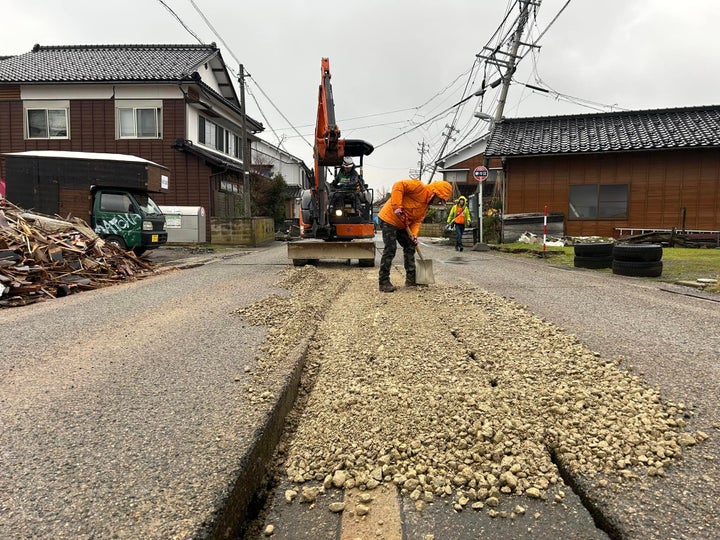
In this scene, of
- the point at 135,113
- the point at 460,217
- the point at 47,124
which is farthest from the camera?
the point at 47,124

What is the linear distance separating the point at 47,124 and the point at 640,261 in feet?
71.8

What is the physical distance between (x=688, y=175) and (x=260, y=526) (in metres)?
17.9

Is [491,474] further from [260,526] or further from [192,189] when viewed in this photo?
[192,189]

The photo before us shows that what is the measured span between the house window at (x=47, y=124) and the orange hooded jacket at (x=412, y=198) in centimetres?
1858

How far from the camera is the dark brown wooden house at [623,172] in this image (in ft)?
50.3

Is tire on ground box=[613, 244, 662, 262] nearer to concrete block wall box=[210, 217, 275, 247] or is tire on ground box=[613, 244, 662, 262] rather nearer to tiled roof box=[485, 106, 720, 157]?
tiled roof box=[485, 106, 720, 157]

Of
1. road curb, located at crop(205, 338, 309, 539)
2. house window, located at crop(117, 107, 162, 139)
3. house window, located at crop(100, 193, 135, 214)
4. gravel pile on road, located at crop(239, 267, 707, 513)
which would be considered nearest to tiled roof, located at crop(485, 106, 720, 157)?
house window, located at crop(100, 193, 135, 214)

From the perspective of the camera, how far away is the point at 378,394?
9.18ft

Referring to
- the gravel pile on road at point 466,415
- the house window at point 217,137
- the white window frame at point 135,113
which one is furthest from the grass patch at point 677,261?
the white window frame at point 135,113

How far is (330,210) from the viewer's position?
998cm

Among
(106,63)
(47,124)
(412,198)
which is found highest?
(106,63)

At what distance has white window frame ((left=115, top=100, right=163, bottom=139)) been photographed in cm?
1911

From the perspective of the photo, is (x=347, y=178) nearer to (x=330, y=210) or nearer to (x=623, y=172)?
(x=330, y=210)

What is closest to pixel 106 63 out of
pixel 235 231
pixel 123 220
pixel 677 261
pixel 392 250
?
pixel 235 231
